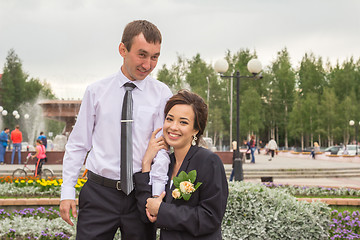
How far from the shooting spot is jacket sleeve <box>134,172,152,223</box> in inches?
91.5

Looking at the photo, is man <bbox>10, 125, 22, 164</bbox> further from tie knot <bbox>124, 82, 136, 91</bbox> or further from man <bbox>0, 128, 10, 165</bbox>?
tie knot <bbox>124, 82, 136, 91</bbox>

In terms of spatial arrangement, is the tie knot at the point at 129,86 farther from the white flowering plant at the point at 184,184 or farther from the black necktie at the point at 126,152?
the white flowering plant at the point at 184,184

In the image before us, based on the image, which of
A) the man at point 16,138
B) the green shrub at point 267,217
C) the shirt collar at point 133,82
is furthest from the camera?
the man at point 16,138

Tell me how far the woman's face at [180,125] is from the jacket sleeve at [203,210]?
19 cm

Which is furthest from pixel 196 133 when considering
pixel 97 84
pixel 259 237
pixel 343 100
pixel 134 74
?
pixel 343 100

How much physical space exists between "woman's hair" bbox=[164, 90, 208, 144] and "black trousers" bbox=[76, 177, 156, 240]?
551mm

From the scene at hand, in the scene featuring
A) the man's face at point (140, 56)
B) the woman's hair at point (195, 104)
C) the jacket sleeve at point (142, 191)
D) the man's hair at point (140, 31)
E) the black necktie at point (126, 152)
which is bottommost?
the jacket sleeve at point (142, 191)

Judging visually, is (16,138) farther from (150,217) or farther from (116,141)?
(150,217)

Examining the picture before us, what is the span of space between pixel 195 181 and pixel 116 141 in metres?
0.54

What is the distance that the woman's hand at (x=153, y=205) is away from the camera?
2250 millimetres

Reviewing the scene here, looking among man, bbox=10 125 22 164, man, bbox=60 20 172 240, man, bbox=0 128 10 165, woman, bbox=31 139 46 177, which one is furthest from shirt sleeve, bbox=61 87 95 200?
man, bbox=0 128 10 165

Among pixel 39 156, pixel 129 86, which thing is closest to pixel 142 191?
pixel 129 86

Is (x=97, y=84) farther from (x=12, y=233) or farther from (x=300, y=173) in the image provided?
(x=300, y=173)

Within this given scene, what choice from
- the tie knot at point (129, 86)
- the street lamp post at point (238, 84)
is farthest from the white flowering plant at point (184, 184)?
the street lamp post at point (238, 84)
